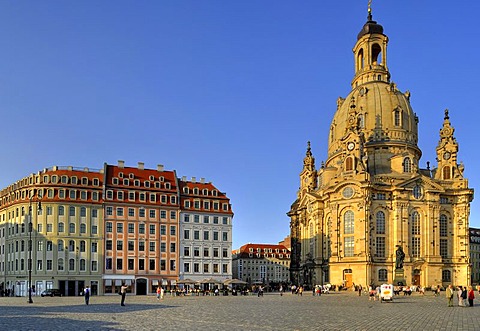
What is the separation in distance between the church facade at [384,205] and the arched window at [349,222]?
0.61 feet

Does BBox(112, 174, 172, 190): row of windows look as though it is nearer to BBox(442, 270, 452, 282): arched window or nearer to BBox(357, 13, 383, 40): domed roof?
BBox(442, 270, 452, 282): arched window

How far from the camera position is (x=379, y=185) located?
115312mm

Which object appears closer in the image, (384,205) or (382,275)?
(382,275)

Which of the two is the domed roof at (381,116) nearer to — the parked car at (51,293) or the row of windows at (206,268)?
the row of windows at (206,268)

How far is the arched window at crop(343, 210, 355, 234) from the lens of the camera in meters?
→ 114

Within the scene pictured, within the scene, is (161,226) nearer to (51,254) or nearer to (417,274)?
(51,254)

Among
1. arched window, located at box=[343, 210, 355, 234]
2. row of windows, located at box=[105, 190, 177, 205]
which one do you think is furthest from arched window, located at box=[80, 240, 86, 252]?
arched window, located at box=[343, 210, 355, 234]

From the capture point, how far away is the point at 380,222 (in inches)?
4528

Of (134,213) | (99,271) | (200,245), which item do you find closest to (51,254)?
(99,271)

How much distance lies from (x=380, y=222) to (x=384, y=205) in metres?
3.23

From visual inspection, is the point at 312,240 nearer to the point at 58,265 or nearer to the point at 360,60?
the point at 360,60

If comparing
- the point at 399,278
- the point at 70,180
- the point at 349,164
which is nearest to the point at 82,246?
the point at 70,180

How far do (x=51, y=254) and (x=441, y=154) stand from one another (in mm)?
75707

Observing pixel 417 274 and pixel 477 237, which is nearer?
pixel 417 274
